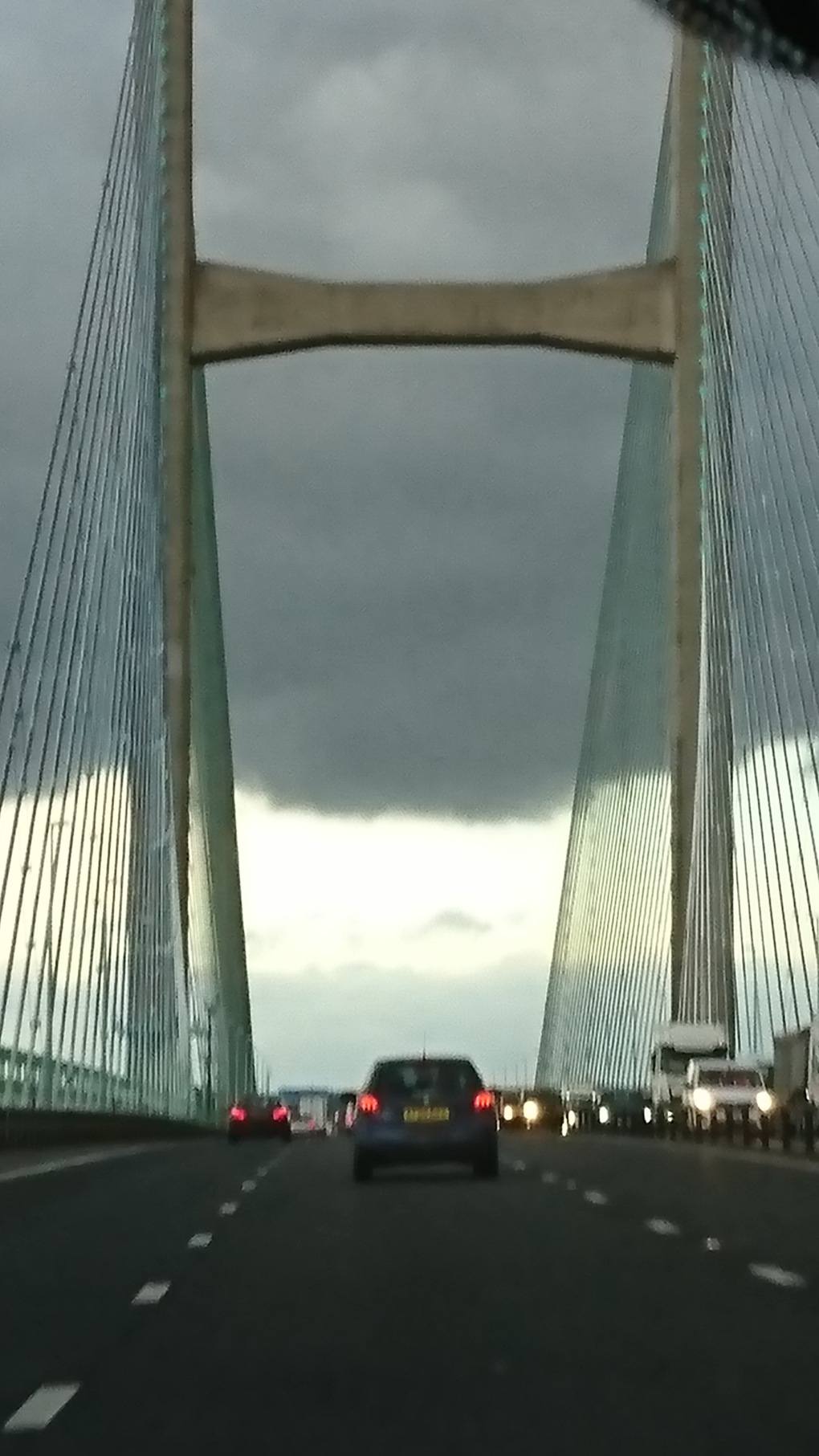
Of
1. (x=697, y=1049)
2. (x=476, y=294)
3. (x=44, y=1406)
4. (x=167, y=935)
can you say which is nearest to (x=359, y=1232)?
(x=44, y=1406)

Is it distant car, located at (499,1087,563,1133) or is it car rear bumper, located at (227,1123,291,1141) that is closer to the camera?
car rear bumper, located at (227,1123,291,1141)

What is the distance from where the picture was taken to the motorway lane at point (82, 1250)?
1266cm

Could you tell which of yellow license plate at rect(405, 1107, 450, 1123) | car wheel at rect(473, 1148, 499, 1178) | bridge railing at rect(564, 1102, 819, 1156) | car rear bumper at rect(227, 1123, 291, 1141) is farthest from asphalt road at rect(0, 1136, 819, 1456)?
car rear bumper at rect(227, 1123, 291, 1141)

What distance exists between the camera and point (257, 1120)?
70.8 m

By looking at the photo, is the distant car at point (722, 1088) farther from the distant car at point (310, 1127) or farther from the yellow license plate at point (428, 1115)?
the distant car at point (310, 1127)

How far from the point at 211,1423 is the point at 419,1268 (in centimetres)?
708

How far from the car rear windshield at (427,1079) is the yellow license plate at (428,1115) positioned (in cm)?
23

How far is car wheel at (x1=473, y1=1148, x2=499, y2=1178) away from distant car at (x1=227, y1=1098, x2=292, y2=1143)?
36.5 metres

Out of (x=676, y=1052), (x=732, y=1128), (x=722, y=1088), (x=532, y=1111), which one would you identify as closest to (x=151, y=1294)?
(x=732, y=1128)

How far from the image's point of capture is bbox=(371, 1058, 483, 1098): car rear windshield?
110 ft

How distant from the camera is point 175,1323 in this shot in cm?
1354

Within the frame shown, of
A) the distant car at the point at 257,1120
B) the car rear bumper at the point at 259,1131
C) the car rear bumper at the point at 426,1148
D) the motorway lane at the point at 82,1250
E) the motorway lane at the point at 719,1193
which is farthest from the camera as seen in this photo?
the distant car at the point at 257,1120

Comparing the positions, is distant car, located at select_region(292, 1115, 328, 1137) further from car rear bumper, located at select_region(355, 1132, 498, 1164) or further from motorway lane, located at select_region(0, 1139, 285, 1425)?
car rear bumper, located at select_region(355, 1132, 498, 1164)

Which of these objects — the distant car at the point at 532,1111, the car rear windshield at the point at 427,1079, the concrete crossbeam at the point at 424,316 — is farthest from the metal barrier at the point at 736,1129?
the concrete crossbeam at the point at 424,316
